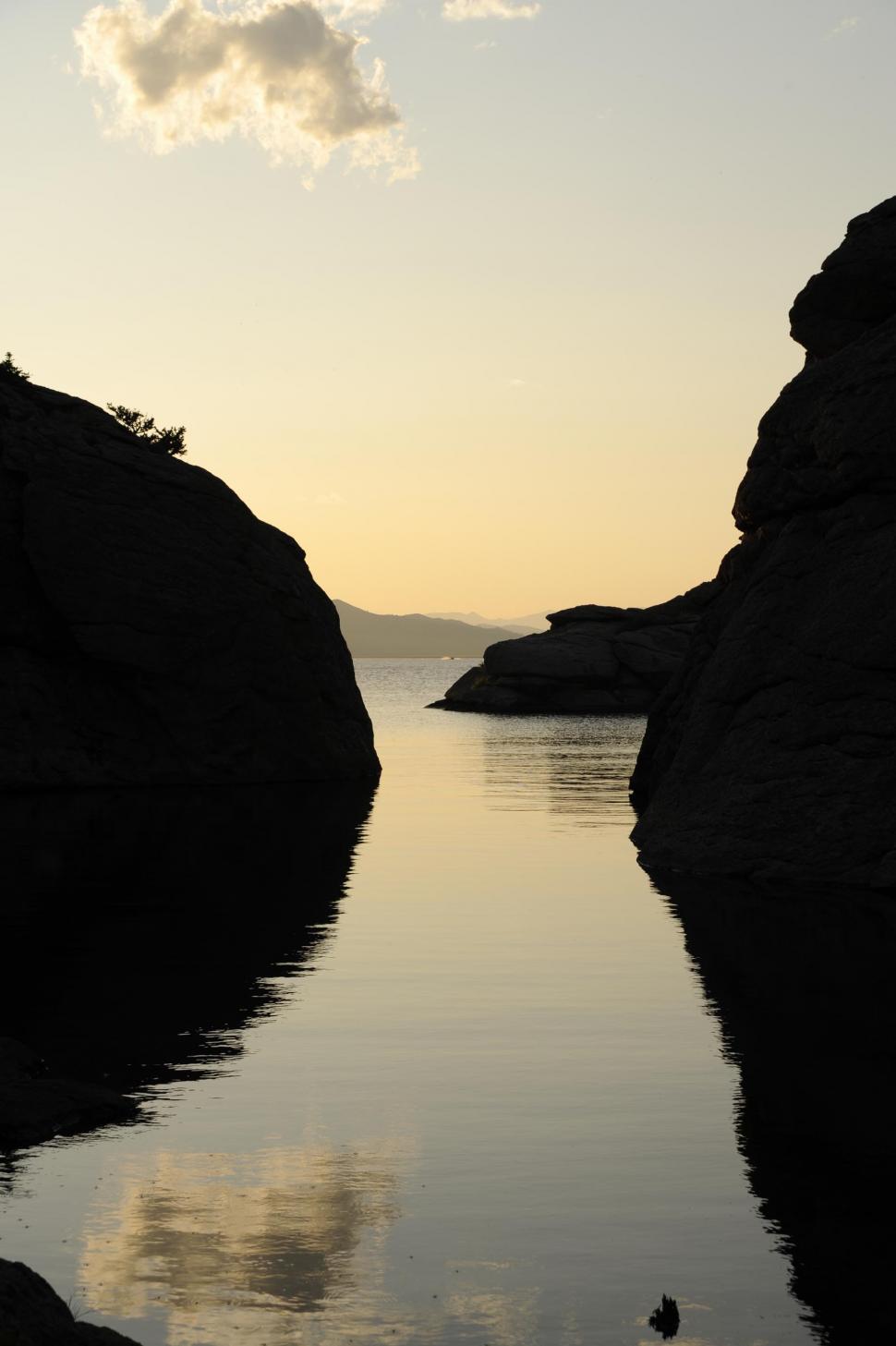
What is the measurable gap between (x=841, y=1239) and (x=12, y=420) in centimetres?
3627

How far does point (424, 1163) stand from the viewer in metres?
9.74

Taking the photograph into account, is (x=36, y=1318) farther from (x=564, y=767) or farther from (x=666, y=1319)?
(x=564, y=767)

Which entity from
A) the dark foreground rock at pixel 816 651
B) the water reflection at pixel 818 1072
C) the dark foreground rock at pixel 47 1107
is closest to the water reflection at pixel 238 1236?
the dark foreground rock at pixel 47 1107

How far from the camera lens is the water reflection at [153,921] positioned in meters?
13.2

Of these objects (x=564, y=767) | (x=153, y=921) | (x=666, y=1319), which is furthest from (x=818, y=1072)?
(x=564, y=767)

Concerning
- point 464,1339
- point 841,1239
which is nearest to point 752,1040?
point 841,1239

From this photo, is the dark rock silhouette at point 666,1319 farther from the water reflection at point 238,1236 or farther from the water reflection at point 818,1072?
the water reflection at point 238,1236

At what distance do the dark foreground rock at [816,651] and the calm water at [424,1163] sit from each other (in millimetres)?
5317

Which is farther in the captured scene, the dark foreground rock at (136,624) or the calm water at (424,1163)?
the dark foreground rock at (136,624)

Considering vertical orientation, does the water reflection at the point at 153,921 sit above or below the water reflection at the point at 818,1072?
below

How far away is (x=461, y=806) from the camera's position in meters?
37.1

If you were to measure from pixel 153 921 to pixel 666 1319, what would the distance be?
12822 mm

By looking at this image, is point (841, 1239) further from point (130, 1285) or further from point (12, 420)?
point (12, 420)

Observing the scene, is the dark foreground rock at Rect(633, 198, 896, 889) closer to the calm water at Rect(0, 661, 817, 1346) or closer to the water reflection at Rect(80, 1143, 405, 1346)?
the calm water at Rect(0, 661, 817, 1346)
